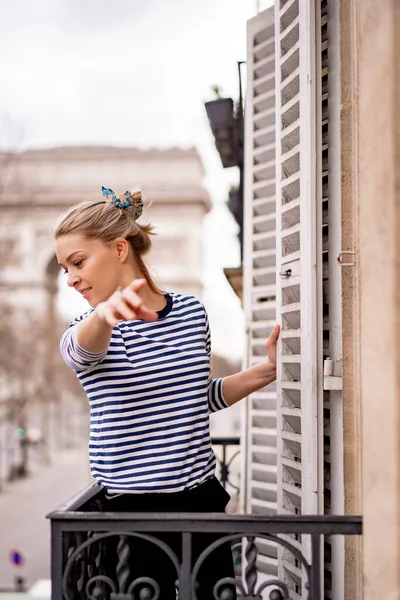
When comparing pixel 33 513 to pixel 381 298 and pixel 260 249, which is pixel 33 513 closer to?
pixel 260 249

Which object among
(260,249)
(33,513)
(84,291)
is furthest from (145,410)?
(33,513)

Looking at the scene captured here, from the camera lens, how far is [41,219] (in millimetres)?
27688

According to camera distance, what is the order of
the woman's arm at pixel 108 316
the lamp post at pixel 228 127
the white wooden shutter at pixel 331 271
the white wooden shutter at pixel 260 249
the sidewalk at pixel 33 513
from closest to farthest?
the woman's arm at pixel 108 316 < the white wooden shutter at pixel 331 271 < the white wooden shutter at pixel 260 249 < the lamp post at pixel 228 127 < the sidewalk at pixel 33 513

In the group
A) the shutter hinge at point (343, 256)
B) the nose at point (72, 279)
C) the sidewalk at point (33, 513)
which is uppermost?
the shutter hinge at point (343, 256)

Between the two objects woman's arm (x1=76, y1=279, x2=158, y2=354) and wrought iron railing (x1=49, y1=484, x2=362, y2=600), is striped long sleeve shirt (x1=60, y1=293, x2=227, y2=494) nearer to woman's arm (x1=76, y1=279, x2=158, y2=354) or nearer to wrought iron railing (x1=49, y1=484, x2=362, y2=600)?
woman's arm (x1=76, y1=279, x2=158, y2=354)

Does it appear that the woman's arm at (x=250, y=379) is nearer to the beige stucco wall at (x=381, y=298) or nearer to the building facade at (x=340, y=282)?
the building facade at (x=340, y=282)

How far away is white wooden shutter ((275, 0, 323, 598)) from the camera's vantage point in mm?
2340

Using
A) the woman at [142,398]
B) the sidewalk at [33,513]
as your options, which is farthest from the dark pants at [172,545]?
the sidewalk at [33,513]

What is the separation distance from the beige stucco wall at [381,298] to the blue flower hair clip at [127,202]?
2.77 feet

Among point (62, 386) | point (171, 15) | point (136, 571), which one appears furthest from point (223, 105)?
point (62, 386)

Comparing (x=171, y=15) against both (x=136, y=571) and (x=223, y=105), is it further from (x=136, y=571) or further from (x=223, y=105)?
(x=136, y=571)

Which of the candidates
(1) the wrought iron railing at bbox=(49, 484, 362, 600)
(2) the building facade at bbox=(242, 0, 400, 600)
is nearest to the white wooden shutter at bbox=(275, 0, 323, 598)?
(2) the building facade at bbox=(242, 0, 400, 600)

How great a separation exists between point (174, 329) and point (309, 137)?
0.72m

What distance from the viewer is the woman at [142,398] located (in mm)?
2125
